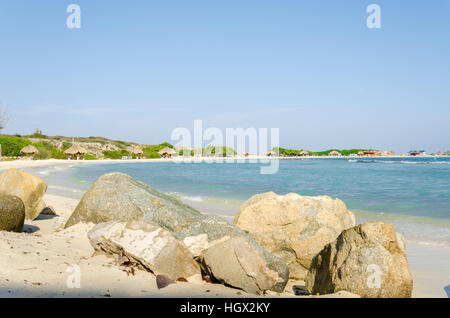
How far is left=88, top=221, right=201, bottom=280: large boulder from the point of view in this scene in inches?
167

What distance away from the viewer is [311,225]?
6.22 meters

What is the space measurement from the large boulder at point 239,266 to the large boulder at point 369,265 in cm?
75

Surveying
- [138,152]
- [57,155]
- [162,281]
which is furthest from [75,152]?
[162,281]

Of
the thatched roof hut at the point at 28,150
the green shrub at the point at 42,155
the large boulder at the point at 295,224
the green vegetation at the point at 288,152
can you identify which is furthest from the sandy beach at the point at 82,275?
the green vegetation at the point at 288,152

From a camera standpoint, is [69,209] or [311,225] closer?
[311,225]

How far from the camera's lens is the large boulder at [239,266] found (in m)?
4.09

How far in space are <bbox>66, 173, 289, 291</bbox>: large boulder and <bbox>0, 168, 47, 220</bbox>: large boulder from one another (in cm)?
213

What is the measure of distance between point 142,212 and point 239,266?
2.33m

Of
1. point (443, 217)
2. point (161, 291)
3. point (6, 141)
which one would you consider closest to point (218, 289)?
point (161, 291)

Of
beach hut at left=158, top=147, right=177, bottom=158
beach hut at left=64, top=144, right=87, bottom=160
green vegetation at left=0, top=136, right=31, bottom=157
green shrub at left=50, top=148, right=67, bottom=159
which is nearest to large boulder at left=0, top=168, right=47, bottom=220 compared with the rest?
green vegetation at left=0, top=136, right=31, bottom=157

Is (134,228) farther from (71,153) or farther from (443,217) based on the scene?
(71,153)

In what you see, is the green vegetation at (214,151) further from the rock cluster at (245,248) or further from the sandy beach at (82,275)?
the sandy beach at (82,275)

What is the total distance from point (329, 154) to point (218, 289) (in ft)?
549
